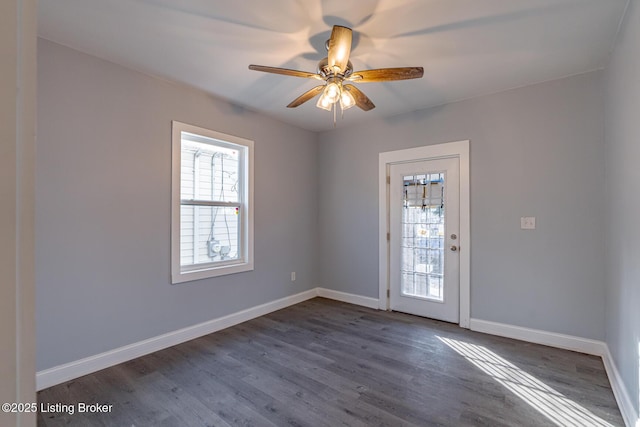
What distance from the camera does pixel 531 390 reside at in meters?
2.23

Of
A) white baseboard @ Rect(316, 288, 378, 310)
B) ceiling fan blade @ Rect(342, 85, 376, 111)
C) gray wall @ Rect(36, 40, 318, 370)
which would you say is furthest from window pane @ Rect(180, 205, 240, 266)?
ceiling fan blade @ Rect(342, 85, 376, 111)

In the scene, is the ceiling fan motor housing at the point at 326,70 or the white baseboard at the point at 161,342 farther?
the white baseboard at the point at 161,342

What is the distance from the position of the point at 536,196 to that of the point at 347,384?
2.54 metres

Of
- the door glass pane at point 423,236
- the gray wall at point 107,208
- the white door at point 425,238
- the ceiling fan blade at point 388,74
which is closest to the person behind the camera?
the ceiling fan blade at point 388,74

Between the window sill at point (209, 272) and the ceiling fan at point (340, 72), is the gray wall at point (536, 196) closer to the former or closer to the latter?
the ceiling fan at point (340, 72)

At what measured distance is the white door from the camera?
3543mm

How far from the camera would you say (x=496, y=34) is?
2221 millimetres

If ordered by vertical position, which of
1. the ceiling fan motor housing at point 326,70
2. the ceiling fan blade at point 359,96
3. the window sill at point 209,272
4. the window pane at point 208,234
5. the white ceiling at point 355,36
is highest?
the white ceiling at point 355,36

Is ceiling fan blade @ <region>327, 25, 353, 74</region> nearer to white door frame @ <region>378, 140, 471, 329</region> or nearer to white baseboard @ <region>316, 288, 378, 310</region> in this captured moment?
white door frame @ <region>378, 140, 471, 329</region>

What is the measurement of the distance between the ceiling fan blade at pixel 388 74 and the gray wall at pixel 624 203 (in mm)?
1221

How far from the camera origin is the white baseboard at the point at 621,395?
179 cm

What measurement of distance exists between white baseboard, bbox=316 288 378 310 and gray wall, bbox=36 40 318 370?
1.50 m

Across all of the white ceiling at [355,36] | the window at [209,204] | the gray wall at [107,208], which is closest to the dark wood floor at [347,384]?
the gray wall at [107,208]

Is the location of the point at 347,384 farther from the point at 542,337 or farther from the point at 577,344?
the point at 577,344
